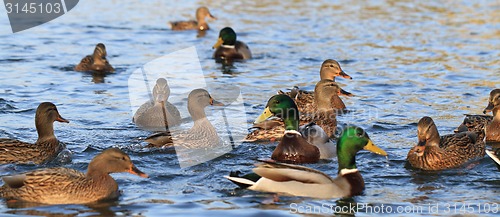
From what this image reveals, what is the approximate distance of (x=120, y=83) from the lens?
1512cm

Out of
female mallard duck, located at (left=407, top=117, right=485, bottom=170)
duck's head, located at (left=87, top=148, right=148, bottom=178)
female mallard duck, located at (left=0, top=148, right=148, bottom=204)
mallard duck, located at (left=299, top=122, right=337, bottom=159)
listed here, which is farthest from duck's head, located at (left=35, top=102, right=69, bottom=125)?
female mallard duck, located at (left=407, top=117, right=485, bottom=170)

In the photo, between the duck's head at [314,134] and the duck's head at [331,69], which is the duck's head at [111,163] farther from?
the duck's head at [331,69]

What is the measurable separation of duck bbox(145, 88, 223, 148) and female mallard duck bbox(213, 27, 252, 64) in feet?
19.5

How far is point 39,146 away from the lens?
32.8 feet

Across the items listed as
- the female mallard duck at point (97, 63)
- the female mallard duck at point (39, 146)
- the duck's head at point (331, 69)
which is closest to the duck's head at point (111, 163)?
the female mallard duck at point (39, 146)

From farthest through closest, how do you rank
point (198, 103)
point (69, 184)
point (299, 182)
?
point (198, 103) → point (299, 182) → point (69, 184)

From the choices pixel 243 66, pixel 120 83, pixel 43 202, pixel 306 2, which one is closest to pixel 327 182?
pixel 43 202

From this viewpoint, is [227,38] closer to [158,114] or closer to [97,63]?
[97,63]

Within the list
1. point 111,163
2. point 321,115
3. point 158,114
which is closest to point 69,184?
point 111,163

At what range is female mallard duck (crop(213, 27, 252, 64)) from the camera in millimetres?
17359

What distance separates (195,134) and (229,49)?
6727 millimetres

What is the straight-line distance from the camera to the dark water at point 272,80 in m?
8.66

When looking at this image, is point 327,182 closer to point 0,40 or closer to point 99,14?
point 0,40

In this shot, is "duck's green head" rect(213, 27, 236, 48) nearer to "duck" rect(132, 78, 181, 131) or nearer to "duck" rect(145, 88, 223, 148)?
"duck" rect(132, 78, 181, 131)
